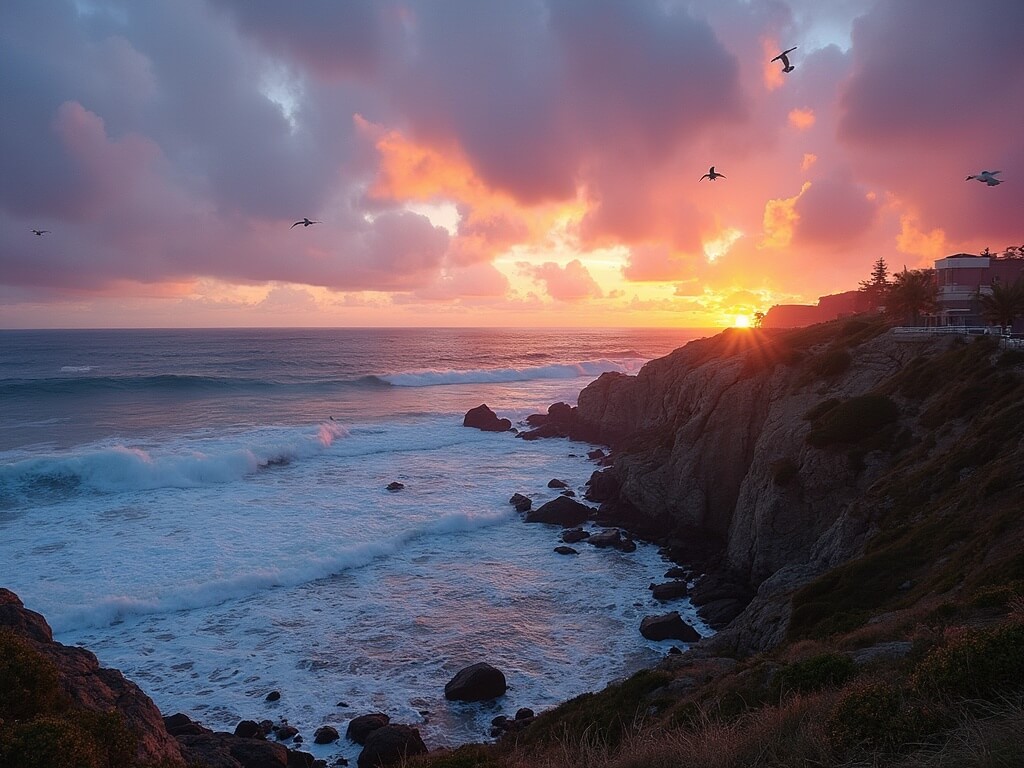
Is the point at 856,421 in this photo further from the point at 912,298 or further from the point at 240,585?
the point at 240,585

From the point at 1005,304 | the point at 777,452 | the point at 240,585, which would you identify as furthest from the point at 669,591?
the point at 1005,304

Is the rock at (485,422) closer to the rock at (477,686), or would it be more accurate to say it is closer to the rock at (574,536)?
the rock at (574,536)

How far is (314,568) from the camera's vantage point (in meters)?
27.5

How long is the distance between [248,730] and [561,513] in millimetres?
20798

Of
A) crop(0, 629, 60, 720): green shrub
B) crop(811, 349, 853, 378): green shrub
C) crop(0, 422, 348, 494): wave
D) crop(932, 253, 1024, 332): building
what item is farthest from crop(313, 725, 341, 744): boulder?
crop(932, 253, 1024, 332): building

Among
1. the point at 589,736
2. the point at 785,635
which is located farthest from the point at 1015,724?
the point at 785,635

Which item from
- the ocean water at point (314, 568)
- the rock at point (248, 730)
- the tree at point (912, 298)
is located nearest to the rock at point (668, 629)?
the ocean water at point (314, 568)

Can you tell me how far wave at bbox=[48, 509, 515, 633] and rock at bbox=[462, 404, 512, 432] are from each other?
97.1ft

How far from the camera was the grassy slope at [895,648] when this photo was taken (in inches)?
280

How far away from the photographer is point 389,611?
23953mm

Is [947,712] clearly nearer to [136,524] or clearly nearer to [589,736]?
[589,736]

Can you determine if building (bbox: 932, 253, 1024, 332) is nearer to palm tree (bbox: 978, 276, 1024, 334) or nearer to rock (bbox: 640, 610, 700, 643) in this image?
palm tree (bbox: 978, 276, 1024, 334)

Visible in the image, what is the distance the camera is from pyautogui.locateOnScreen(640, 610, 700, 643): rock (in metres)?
21.8

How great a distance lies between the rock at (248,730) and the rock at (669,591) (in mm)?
15503
